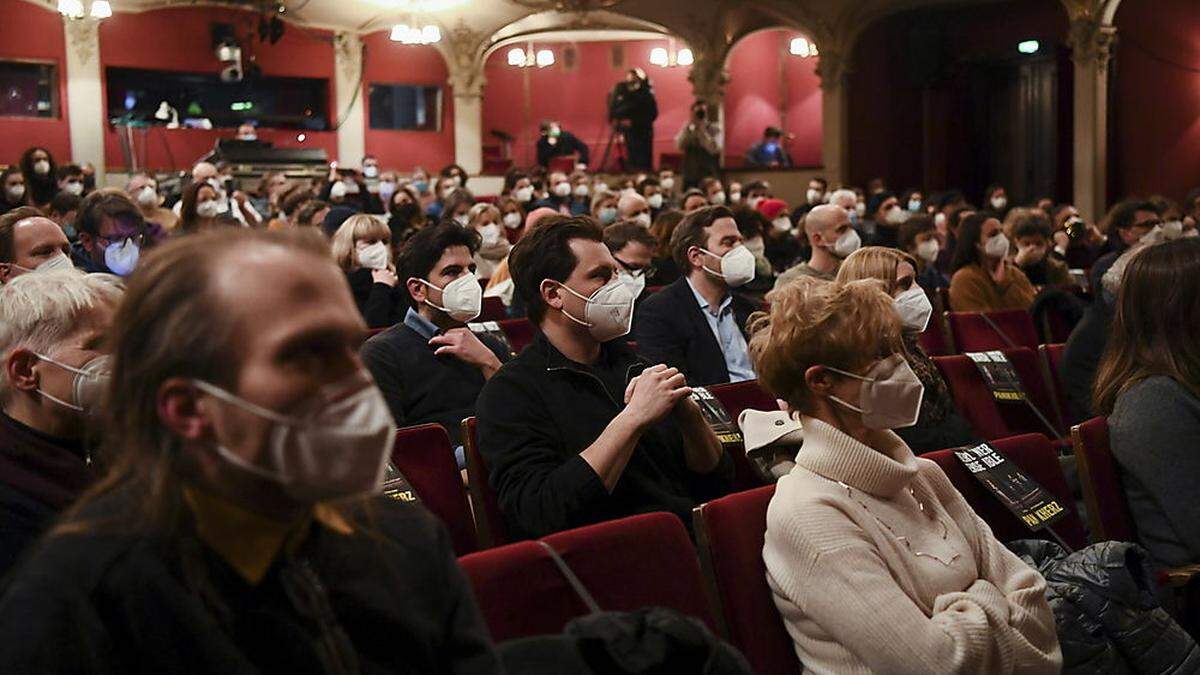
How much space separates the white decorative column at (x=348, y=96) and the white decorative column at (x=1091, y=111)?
965 centimetres

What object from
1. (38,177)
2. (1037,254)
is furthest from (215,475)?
(38,177)

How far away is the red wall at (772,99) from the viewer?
65.7 feet

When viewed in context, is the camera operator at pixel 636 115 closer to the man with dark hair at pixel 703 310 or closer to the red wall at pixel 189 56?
the red wall at pixel 189 56

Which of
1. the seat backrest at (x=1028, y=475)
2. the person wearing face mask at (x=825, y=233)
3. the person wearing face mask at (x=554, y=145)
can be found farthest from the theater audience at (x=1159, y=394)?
the person wearing face mask at (x=554, y=145)

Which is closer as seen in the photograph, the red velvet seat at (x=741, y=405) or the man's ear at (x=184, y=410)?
the man's ear at (x=184, y=410)

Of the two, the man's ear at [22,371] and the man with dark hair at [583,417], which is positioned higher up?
the man's ear at [22,371]

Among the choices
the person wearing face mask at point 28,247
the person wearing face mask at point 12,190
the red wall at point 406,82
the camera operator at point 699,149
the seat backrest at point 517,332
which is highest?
the red wall at point 406,82

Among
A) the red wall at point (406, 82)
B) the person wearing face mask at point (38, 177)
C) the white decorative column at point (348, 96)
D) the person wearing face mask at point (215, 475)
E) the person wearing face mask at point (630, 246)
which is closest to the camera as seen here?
the person wearing face mask at point (215, 475)

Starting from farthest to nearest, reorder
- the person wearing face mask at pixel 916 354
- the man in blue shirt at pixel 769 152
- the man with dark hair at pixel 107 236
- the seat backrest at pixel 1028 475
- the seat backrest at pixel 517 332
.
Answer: the man in blue shirt at pixel 769 152, the man with dark hair at pixel 107 236, the seat backrest at pixel 517 332, the person wearing face mask at pixel 916 354, the seat backrest at pixel 1028 475

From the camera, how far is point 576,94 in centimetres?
2084

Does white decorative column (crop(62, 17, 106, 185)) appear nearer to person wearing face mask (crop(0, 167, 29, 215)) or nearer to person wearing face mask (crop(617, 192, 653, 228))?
person wearing face mask (crop(0, 167, 29, 215))

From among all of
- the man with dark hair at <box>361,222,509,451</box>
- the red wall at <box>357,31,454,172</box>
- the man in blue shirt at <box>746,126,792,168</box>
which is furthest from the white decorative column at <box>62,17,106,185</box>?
the man with dark hair at <box>361,222,509,451</box>

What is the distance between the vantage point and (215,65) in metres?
17.2

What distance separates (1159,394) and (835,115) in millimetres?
14485
